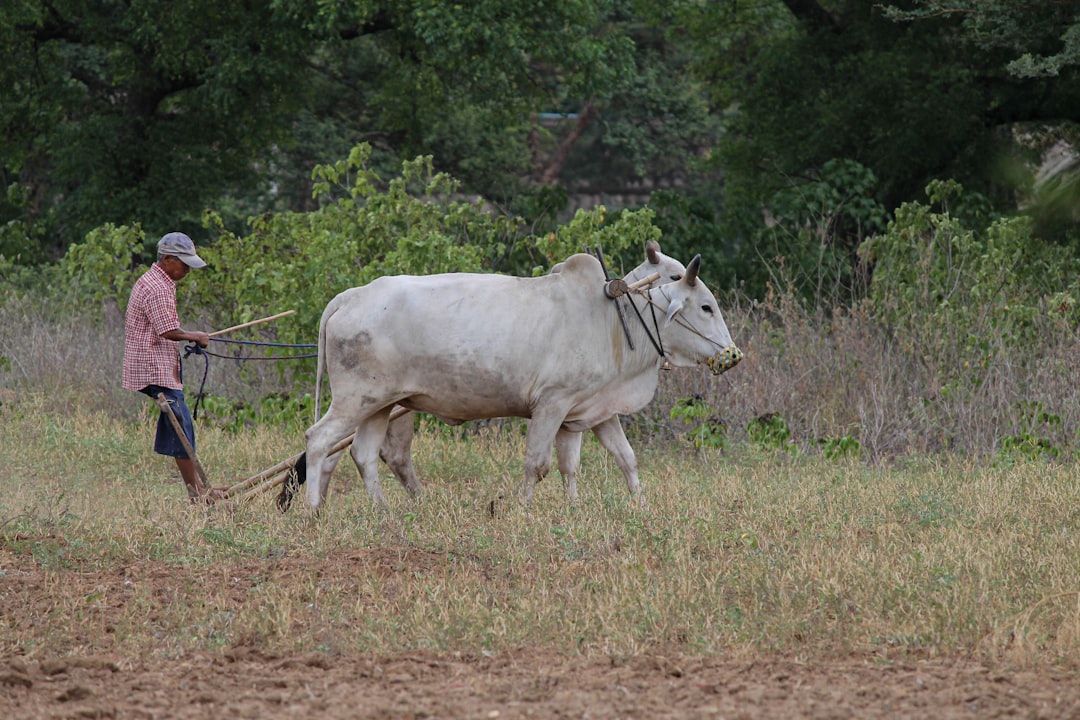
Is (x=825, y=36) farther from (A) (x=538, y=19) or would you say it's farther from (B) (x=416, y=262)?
(B) (x=416, y=262)

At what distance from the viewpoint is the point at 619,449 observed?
9203 millimetres

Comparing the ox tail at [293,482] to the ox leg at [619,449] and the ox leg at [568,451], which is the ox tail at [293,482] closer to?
the ox leg at [568,451]


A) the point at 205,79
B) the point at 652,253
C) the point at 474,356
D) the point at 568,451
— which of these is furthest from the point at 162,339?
the point at 205,79

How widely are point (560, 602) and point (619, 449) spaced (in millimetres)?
2820

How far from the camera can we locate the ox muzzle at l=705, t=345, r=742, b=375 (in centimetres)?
905

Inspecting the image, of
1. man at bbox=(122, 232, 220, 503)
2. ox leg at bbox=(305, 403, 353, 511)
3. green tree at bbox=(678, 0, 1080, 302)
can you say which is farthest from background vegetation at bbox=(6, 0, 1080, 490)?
ox leg at bbox=(305, 403, 353, 511)

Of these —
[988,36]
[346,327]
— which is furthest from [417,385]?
[988,36]

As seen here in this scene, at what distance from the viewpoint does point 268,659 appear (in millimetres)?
5895

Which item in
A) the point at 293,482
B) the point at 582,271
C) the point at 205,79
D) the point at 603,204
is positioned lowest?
the point at 293,482

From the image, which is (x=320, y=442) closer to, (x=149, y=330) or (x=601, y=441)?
(x=149, y=330)

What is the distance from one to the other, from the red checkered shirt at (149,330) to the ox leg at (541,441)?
2.29 metres

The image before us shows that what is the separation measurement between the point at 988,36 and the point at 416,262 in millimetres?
7171

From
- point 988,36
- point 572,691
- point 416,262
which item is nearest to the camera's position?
point 572,691

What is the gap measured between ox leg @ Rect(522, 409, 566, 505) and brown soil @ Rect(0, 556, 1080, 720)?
294 cm
